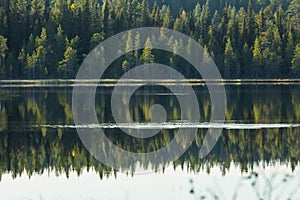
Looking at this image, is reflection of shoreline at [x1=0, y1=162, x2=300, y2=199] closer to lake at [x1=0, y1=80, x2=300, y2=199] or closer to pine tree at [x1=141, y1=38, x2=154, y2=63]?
lake at [x1=0, y1=80, x2=300, y2=199]

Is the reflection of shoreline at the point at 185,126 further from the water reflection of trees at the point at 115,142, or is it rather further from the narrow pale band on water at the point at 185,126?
the water reflection of trees at the point at 115,142

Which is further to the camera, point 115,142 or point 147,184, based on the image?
point 115,142

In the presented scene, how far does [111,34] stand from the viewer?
140000mm

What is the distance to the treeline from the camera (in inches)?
5000

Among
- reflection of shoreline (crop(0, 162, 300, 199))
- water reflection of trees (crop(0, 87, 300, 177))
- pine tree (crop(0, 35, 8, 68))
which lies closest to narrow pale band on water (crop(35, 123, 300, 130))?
water reflection of trees (crop(0, 87, 300, 177))

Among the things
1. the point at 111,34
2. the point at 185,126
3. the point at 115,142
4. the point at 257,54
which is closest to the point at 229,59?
the point at 257,54

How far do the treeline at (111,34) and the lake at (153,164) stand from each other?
71714 mm

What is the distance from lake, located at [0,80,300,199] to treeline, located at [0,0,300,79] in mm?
71714

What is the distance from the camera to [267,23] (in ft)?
472

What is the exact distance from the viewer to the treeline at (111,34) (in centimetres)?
12700

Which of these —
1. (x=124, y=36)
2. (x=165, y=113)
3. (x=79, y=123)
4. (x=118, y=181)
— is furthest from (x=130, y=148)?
(x=124, y=36)

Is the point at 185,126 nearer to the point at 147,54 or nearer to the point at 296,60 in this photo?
the point at 147,54

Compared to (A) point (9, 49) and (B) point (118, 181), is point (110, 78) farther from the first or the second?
(B) point (118, 181)

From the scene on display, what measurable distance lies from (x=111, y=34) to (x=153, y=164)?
11090 cm
